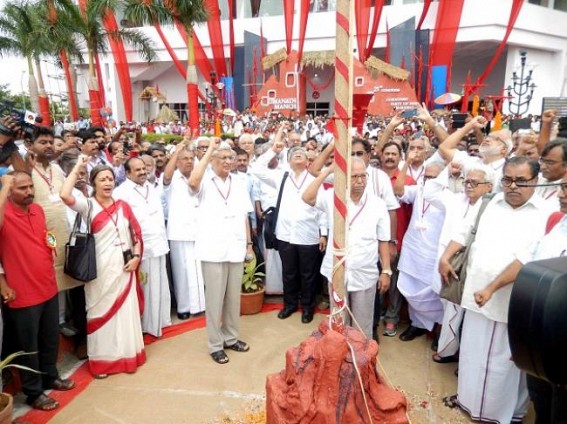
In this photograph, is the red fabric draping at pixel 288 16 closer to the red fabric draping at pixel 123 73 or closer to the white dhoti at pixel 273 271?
the red fabric draping at pixel 123 73

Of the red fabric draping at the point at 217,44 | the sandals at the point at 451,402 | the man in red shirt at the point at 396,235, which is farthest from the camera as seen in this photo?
the red fabric draping at the point at 217,44

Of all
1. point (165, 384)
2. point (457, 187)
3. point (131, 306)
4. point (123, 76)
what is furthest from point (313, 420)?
point (123, 76)

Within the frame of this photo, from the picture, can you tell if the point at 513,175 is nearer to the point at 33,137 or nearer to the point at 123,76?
the point at 33,137

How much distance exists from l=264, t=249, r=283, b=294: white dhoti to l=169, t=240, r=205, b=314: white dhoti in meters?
0.88

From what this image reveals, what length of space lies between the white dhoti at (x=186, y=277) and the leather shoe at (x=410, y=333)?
2.13m

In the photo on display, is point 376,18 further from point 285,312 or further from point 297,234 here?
point 285,312

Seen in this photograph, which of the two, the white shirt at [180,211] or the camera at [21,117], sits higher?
the camera at [21,117]

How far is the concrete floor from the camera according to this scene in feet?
10.3

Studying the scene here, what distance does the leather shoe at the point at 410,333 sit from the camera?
427 centimetres

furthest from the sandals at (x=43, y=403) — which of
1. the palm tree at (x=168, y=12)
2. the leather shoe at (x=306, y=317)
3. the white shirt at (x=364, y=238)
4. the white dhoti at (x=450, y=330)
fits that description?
the palm tree at (x=168, y=12)

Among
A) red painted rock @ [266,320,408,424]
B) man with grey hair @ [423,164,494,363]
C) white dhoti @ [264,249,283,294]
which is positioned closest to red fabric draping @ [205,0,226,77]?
white dhoti @ [264,249,283,294]

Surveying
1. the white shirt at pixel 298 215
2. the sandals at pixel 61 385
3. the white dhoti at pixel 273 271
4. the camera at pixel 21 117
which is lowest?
the sandals at pixel 61 385

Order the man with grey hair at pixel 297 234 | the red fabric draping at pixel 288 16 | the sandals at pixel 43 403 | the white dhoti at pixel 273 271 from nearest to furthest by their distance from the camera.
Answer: the sandals at pixel 43 403 → the man with grey hair at pixel 297 234 → the white dhoti at pixel 273 271 → the red fabric draping at pixel 288 16

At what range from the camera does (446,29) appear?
66.2 ft
